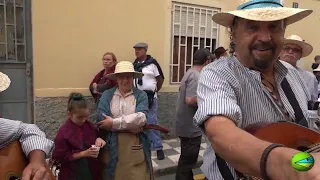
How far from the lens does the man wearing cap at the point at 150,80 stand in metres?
5.08

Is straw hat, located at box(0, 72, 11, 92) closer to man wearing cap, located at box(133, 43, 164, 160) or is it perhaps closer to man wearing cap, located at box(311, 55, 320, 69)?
man wearing cap, located at box(133, 43, 164, 160)

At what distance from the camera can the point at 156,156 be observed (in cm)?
531

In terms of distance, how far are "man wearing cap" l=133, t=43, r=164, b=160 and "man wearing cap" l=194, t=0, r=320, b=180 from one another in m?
3.57

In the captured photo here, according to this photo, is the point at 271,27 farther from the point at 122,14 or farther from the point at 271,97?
the point at 122,14

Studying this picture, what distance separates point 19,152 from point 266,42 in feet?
5.31

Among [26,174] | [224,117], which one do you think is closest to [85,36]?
[26,174]

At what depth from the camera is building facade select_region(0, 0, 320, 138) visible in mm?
4863

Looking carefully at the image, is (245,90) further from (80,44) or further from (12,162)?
(80,44)

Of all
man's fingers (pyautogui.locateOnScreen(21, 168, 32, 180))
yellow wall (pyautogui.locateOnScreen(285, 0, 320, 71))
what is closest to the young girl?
man's fingers (pyautogui.locateOnScreen(21, 168, 32, 180))

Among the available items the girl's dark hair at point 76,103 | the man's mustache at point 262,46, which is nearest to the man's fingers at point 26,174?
the girl's dark hair at point 76,103

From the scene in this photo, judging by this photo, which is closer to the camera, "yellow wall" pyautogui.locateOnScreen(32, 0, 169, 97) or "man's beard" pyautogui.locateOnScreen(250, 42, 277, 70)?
"man's beard" pyautogui.locateOnScreen(250, 42, 277, 70)

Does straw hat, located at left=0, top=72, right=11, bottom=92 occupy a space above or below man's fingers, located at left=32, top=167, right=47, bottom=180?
above

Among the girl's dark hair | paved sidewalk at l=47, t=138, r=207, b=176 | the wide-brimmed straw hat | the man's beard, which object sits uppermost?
the wide-brimmed straw hat

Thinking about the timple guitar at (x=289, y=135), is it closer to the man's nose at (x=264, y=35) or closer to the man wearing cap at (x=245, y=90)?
the man wearing cap at (x=245, y=90)
